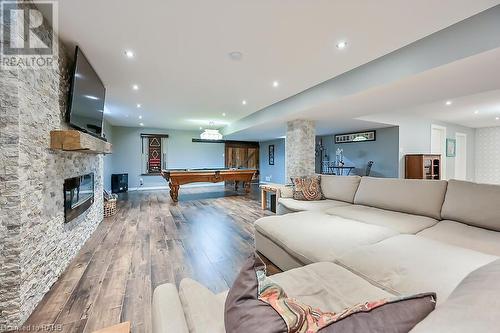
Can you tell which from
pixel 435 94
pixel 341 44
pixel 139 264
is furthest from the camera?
pixel 435 94

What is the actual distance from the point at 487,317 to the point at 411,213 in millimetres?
2630

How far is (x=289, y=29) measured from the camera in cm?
214

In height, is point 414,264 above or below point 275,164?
below

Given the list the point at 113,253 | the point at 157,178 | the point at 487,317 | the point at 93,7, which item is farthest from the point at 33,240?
the point at 157,178

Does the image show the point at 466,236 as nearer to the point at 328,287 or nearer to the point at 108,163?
the point at 328,287

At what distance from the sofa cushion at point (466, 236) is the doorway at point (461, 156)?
300 inches

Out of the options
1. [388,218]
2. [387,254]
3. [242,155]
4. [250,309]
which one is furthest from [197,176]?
→ [250,309]

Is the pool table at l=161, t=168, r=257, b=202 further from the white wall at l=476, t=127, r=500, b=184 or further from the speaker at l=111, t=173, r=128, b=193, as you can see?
the white wall at l=476, t=127, r=500, b=184

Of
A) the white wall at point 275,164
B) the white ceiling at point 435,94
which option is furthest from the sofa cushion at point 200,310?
the white wall at point 275,164

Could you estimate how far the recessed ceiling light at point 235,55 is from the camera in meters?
2.61

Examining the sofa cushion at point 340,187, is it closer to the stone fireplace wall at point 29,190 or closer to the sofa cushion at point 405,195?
the sofa cushion at point 405,195

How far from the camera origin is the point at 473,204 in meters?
2.21

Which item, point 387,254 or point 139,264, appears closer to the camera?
point 387,254

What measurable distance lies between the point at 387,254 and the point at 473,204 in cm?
148
